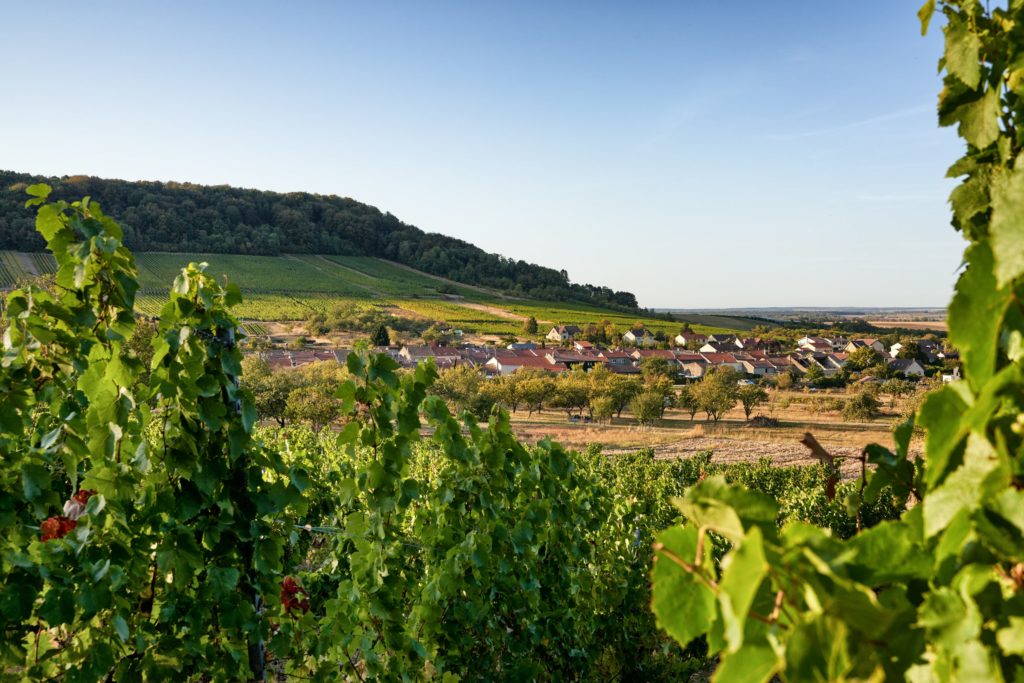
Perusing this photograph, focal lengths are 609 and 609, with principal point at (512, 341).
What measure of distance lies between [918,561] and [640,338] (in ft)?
279

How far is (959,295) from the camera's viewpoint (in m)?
0.63

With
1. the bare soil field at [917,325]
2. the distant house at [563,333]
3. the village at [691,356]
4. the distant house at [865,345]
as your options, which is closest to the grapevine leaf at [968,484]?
the village at [691,356]

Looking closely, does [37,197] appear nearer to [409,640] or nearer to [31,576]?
[31,576]

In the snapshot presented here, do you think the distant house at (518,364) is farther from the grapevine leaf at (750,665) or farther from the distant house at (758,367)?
the grapevine leaf at (750,665)

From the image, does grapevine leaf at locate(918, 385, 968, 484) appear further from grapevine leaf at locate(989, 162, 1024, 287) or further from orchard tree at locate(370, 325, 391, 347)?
orchard tree at locate(370, 325, 391, 347)

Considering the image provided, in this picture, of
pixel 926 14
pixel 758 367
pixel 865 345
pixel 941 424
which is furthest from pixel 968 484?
pixel 865 345

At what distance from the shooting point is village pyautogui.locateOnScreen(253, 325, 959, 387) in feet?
194

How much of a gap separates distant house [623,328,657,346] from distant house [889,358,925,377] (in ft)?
91.0

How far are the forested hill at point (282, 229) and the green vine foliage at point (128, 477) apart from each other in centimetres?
9434

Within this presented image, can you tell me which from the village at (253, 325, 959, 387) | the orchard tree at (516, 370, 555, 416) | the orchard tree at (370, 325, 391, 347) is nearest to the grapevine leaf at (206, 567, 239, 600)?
the orchard tree at (516, 370, 555, 416)

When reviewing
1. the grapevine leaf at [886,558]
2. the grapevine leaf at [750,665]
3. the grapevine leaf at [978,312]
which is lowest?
the grapevine leaf at [750,665]

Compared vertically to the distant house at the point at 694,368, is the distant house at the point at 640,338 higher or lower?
higher

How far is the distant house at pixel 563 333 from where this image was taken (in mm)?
79125

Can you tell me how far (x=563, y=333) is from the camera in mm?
80375
